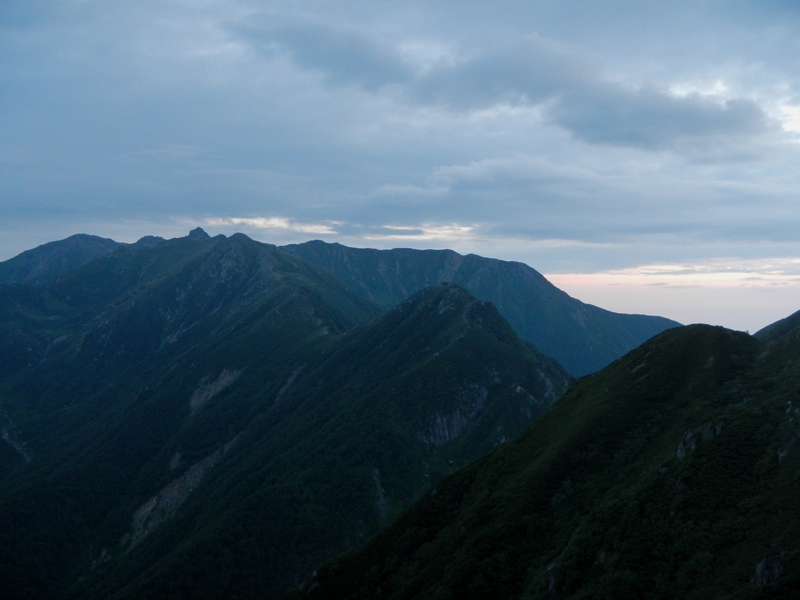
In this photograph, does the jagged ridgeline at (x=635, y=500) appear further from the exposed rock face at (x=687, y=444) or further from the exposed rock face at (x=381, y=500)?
the exposed rock face at (x=381, y=500)

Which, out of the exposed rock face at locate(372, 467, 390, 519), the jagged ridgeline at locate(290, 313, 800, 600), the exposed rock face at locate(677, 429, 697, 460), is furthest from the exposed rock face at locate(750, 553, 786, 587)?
the exposed rock face at locate(372, 467, 390, 519)

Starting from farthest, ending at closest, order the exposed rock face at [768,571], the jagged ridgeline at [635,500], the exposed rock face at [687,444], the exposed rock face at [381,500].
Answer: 1. the exposed rock face at [381,500]
2. the exposed rock face at [687,444]
3. the jagged ridgeline at [635,500]
4. the exposed rock face at [768,571]

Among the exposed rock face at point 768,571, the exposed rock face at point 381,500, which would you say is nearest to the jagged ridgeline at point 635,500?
the exposed rock face at point 768,571

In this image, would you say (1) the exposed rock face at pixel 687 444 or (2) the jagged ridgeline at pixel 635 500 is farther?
(1) the exposed rock face at pixel 687 444

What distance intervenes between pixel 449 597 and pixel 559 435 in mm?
41532

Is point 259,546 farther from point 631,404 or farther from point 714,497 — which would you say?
point 714,497

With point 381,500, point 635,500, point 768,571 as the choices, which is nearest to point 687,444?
point 635,500

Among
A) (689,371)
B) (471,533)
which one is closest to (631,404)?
(689,371)

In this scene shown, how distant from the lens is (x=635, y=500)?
2899 inches

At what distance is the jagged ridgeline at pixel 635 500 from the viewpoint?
61469 millimetres

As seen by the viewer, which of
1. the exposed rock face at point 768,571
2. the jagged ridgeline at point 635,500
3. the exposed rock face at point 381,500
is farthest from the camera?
the exposed rock face at point 381,500

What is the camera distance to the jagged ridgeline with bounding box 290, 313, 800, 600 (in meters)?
61.5

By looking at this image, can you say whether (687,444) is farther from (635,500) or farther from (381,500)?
(381,500)

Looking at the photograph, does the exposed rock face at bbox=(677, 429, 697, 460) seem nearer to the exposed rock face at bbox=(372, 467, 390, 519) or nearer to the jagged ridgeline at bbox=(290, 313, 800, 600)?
the jagged ridgeline at bbox=(290, 313, 800, 600)
